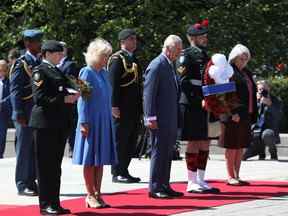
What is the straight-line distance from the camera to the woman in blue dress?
10172 millimetres

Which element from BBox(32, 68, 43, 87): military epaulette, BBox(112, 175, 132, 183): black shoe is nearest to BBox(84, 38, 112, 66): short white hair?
BBox(32, 68, 43, 87): military epaulette

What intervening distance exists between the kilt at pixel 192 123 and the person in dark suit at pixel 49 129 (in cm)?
209

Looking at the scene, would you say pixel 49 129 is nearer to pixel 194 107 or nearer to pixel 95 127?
pixel 95 127

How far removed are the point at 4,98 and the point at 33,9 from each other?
23.5 ft

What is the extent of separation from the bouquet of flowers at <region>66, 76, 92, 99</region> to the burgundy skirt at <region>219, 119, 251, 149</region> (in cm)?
272

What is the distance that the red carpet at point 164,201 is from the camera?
1000cm

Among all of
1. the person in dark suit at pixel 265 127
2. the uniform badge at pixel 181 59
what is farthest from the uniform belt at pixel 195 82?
the person in dark suit at pixel 265 127

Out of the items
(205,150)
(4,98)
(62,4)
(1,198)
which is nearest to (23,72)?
(1,198)

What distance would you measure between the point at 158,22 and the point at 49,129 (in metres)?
13.9

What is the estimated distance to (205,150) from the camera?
1173 cm

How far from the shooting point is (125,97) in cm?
1275

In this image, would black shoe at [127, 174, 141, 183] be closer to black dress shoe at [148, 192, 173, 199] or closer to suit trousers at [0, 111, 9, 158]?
black dress shoe at [148, 192, 173, 199]

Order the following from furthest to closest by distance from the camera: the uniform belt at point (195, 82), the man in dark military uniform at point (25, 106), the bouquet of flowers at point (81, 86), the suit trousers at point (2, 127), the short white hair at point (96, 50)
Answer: the suit trousers at point (2, 127) < the uniform belt at point (195, 82) < the man in dark military uniform at point (25, 106) < the short white hair at point (96, 50) < the bouquet of flowers at point (81, 86)

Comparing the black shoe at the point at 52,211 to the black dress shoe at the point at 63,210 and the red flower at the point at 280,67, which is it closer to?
the black dress shoe at the point at 63,210
